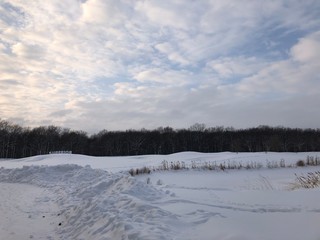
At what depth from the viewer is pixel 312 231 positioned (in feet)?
19.2

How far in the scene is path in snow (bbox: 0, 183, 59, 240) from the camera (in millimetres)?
8188

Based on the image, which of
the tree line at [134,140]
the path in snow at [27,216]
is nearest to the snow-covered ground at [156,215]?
the path in snow at [27,216]

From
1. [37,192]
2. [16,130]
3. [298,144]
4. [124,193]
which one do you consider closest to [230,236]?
[124,193]

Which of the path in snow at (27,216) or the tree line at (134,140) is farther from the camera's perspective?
the tree line at (134,140)

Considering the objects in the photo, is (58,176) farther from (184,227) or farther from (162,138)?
(162,138)

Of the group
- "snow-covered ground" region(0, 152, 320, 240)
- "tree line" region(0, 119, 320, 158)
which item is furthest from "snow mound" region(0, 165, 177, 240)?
"tree line" region(0, 119, 320, 158)

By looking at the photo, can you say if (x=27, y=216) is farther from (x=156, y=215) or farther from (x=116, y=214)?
(x=156, y=215)

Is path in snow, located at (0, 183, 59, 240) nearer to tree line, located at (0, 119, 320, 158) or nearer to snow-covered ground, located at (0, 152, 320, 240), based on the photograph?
snow-covered ground, located at (0, 152, 320, 240)

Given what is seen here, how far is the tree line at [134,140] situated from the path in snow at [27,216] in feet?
264

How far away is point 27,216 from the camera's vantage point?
10289mm

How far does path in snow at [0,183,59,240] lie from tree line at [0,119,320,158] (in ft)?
264

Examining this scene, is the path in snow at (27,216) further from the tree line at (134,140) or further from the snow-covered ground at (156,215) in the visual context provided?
the tree line at (134,140)

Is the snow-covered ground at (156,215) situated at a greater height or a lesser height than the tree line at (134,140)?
lesser

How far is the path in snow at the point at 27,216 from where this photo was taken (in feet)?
26.9
